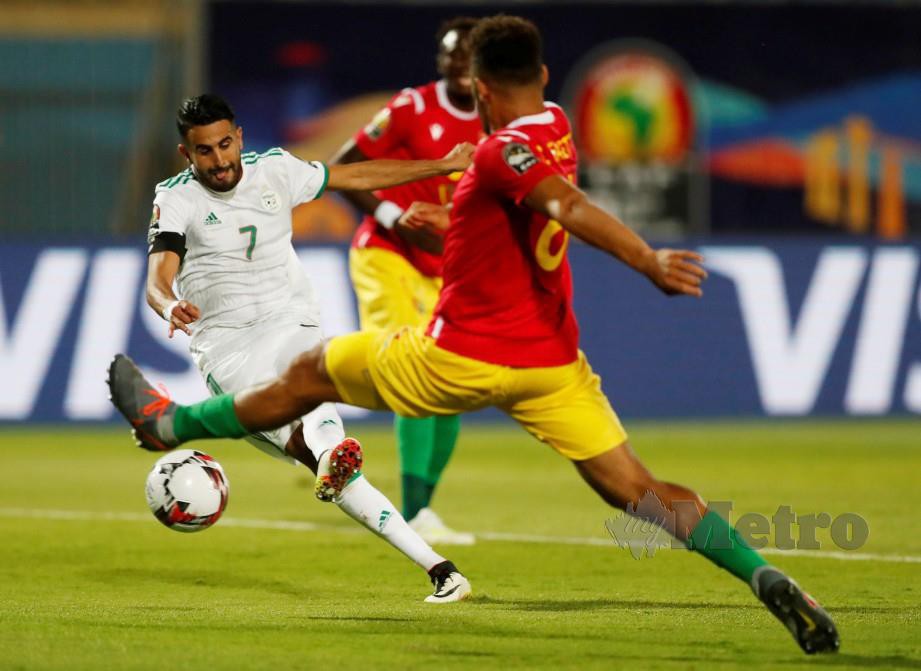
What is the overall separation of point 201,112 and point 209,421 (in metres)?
1.62

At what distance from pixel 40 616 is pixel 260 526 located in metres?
3.43

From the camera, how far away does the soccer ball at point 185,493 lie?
6.88 metres

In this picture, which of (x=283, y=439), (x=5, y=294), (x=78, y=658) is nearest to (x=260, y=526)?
(x=283, y=439)

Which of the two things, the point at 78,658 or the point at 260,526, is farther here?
the point at 260,526

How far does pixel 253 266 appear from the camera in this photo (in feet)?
25.5

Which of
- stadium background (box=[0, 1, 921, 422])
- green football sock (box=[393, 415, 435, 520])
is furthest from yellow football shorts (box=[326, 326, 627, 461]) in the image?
stadium background (box=[0, 1, 921, 422])

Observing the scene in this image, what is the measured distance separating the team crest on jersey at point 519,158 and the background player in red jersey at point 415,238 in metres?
3.14

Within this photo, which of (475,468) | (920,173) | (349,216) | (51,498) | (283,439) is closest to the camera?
(283,439)

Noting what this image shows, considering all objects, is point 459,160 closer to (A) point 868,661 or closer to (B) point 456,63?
(B) point 456,63

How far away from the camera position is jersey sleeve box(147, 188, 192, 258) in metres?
7.47

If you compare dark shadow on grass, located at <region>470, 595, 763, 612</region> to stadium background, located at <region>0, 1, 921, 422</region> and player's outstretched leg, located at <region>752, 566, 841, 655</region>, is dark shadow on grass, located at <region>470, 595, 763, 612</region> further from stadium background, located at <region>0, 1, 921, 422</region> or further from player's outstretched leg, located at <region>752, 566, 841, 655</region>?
stadium background, located at <region>0, 1, 921, 422</region>

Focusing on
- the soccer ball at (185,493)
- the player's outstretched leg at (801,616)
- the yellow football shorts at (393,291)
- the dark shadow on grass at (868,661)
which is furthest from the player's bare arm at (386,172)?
the dark shadow on grass at (868,661)

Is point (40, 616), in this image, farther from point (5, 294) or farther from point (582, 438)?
point (5, 294)

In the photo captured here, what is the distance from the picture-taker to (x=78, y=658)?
5887 millimetres
